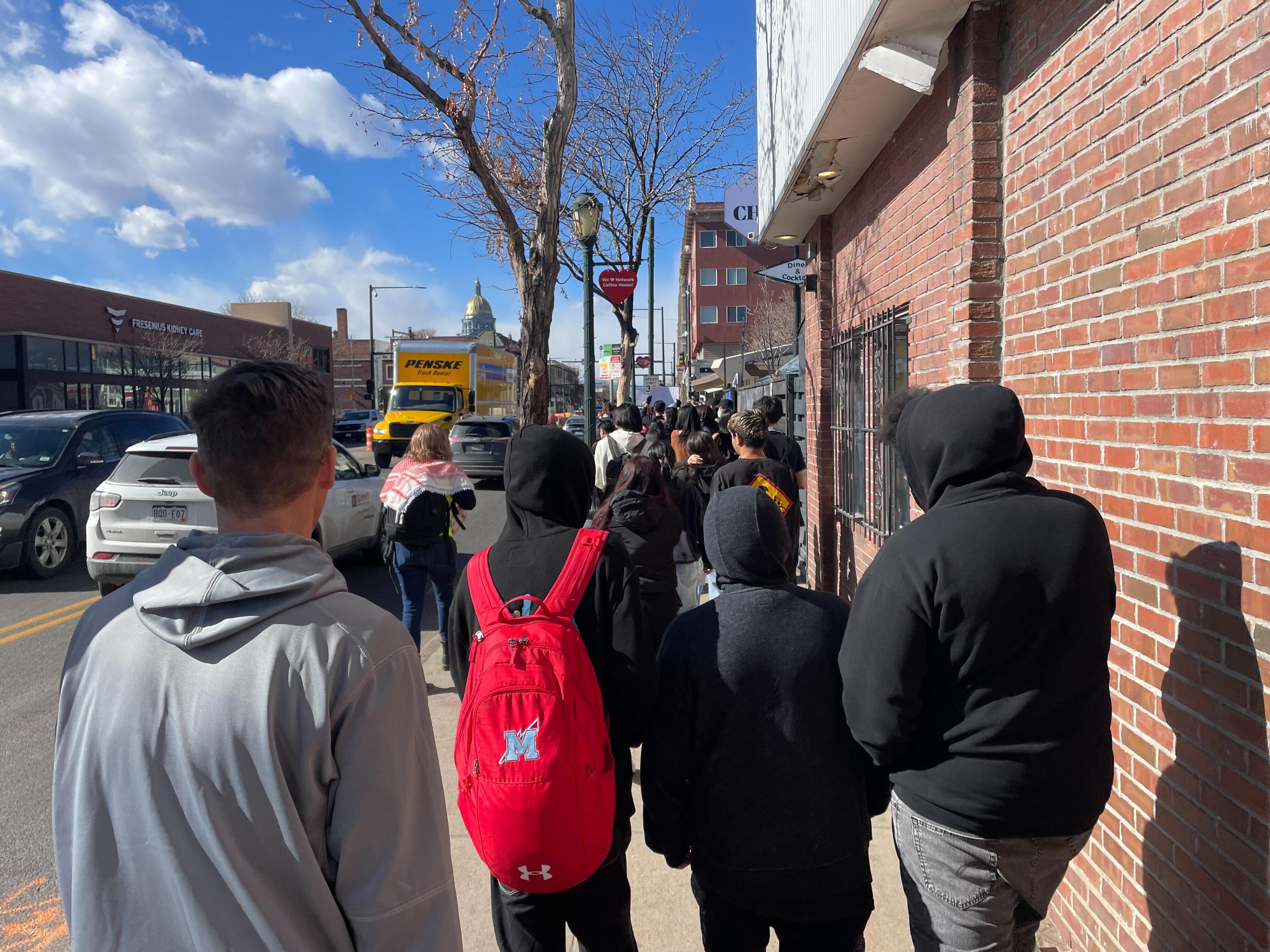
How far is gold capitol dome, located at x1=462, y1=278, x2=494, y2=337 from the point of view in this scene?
95.9 m

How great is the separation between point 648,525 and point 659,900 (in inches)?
71.6

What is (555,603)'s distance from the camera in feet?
7.96

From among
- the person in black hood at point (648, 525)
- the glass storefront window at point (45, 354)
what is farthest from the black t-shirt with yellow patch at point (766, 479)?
the glass storefront window at point (45, 354)

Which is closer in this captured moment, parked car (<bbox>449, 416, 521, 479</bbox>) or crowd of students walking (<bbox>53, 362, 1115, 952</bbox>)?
crowd of students walking (<bbox>53, 362, 1115, 952</bbox>)

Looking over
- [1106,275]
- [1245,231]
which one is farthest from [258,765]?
[1106,275]

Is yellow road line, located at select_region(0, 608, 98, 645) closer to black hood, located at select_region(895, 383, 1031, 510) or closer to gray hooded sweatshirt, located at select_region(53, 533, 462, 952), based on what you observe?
gray hooded sweatshirt, located at select_region(53, 533, 462, 952)

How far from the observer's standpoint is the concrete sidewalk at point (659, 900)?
10.7 feet

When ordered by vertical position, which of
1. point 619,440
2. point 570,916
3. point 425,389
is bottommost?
point 570,916

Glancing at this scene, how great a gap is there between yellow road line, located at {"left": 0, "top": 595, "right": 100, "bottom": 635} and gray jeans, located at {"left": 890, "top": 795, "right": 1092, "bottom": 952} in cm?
752

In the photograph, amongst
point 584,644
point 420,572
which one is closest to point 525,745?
point 584,644

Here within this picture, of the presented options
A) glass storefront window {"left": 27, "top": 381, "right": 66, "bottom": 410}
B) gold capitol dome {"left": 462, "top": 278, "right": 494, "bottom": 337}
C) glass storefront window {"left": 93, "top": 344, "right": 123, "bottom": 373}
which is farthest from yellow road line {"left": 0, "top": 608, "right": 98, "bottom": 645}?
gold capitol dome {"left": 462, "top": 278, "right": 494, "bottom": 337}

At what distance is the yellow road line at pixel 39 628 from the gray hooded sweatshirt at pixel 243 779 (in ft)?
21.9

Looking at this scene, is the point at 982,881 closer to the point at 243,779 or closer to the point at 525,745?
the point at 525,745

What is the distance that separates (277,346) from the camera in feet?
159
